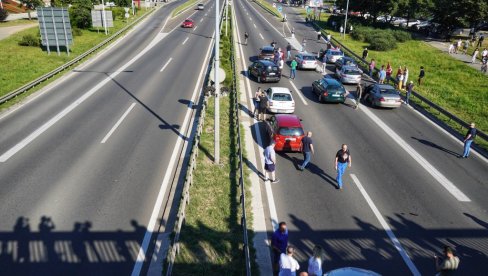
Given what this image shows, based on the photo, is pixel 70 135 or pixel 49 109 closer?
Answer: pixel 70 135

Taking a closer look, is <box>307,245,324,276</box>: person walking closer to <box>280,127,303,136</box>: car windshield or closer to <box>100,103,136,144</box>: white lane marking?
<box>280,127,303,136</box>: car windshield

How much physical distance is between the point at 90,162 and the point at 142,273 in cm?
735

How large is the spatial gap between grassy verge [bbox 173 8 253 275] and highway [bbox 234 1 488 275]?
1204 mm

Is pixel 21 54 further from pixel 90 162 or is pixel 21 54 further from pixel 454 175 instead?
pixel 454 175

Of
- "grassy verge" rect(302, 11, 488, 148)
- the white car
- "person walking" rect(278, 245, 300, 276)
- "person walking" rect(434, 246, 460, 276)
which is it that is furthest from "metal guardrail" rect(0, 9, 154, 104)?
"grassy verge" rect(302, 11, 488, 148)

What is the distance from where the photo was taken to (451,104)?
2725 cm

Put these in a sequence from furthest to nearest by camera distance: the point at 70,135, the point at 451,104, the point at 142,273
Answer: the point at 451,104, the point at 70,135, the point at 142,273

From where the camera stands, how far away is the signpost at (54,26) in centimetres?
3584

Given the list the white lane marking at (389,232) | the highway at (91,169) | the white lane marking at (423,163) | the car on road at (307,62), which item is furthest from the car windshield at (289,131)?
the car on road at (307,62)

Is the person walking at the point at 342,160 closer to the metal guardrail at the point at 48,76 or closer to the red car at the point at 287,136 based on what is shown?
the red car at the point at 287,136

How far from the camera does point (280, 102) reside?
71.6 feet

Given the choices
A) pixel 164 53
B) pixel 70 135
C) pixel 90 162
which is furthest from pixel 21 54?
pixel 90 162

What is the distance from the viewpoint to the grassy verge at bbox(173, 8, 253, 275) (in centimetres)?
1017

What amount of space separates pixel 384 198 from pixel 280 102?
953 cm
